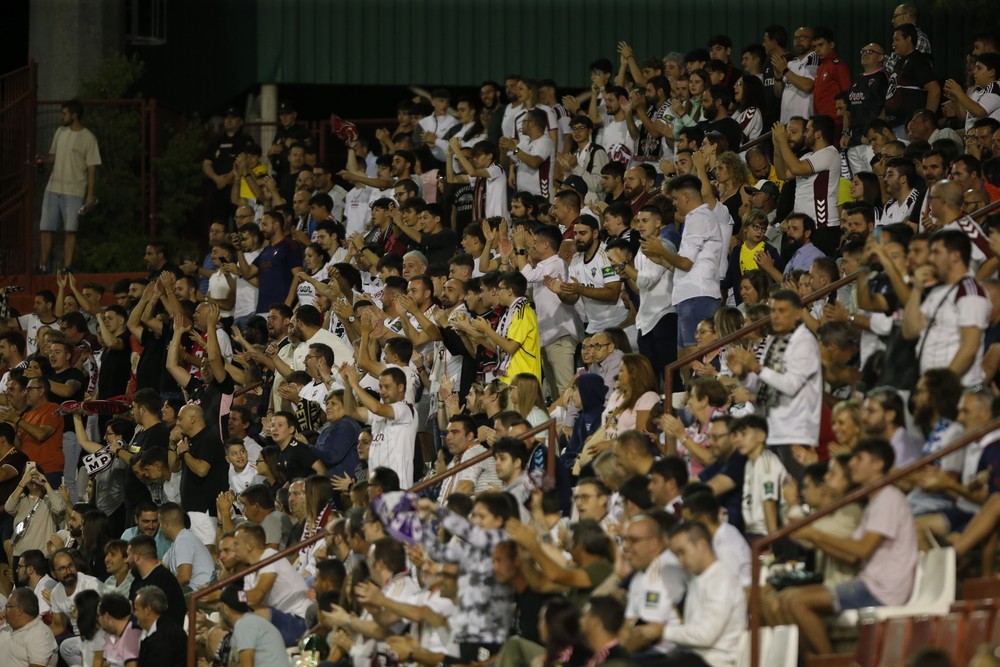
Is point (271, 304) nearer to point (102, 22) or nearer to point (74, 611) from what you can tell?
point (74, 611)

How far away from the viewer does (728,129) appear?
1585 cm

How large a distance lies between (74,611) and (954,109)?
990 centimetres

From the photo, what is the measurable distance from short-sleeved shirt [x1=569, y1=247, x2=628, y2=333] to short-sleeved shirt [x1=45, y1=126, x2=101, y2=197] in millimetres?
8857

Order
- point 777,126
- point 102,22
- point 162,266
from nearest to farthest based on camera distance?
point 777,126
point 162,266
point 102,22

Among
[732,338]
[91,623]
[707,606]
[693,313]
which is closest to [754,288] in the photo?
[693,313]

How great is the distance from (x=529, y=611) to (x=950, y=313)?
127 inches

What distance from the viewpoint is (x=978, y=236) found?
10281 millimetres

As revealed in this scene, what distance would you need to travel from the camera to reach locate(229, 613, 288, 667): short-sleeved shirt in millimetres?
10484

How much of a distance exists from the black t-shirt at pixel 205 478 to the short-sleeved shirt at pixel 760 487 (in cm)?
582

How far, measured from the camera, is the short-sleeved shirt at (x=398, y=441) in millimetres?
12156

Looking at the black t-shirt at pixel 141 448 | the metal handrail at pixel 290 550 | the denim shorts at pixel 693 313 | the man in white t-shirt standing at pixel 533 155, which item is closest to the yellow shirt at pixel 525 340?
the denim shorts at pixel 693 313

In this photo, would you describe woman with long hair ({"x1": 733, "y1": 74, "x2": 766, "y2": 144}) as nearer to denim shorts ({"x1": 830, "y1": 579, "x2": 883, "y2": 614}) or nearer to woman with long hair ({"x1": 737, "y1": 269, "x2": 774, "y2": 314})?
woman with long hair ({"x1": 737, "y1": 269, "x2": 774, "y2": 314})

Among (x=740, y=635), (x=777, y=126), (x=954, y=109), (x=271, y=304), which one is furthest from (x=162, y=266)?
(x=740, y=635)

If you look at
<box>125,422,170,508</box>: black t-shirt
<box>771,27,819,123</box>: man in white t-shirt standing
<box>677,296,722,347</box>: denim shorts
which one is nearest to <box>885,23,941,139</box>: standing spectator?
<box>771,27,819,123</box>: man in white t-shirt standing
